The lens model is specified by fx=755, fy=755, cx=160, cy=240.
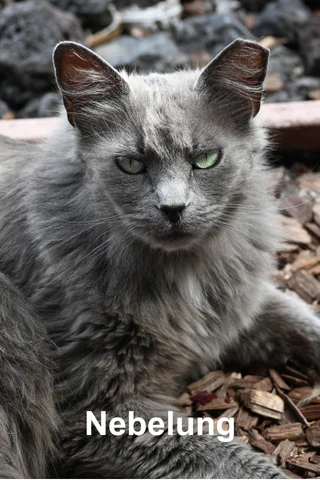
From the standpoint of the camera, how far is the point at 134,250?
2.63m

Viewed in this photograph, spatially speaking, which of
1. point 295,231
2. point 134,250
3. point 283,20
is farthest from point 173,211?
point 283,20

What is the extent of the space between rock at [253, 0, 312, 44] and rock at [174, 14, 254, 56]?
0.43ft

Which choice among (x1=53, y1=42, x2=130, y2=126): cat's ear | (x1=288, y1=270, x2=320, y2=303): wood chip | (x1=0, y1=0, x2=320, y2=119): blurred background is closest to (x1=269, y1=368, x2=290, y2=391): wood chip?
(x1=288, y1=270, x2=320, y2=303): wood chip

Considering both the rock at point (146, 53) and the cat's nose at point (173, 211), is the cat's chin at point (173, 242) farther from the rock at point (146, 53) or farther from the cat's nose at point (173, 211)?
the rock at point (146, 53)

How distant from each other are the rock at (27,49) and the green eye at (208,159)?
2.34 m

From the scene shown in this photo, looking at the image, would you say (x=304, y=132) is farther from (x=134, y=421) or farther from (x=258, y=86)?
(x=134, y=421)

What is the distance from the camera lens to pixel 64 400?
104 inches

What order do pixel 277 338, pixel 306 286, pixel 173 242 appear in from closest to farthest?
pixel 173 242
pixel 277 338
pixel 306 286

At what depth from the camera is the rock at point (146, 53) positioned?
4777 mm

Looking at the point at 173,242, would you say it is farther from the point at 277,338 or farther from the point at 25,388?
the point at 277,338

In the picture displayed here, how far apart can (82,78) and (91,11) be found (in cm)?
286

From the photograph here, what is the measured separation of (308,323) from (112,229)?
3.38 ft

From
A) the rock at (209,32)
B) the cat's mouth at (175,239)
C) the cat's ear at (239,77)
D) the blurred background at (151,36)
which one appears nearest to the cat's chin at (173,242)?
the cat's mouth at (175,239)

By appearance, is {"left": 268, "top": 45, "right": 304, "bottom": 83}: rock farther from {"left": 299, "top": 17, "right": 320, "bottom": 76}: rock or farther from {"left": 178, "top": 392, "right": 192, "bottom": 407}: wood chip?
{"left": 178, "top": 392, "right": 192, "bottom": 407}: wood chip
